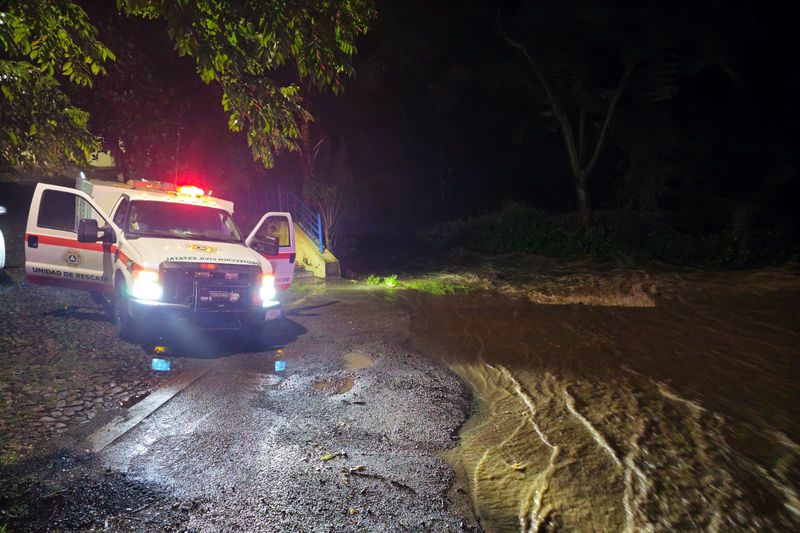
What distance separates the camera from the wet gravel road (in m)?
3.02

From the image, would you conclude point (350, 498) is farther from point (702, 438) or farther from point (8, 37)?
point (8, 37)

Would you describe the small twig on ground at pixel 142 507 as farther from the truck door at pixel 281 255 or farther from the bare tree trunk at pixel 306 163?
the bare tree trunk at pixel 306 163

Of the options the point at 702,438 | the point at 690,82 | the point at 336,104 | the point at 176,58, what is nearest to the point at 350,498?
the point at 702,438

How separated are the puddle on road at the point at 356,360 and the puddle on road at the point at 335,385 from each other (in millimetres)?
458

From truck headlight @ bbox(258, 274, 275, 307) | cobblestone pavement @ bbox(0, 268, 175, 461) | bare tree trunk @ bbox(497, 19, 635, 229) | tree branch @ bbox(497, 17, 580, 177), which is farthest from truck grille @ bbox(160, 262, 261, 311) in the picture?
A: bare tree trunk @ bbox(497, 19, 635, 229)

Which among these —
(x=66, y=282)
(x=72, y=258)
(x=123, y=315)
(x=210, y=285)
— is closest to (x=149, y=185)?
(x=72, y=258)

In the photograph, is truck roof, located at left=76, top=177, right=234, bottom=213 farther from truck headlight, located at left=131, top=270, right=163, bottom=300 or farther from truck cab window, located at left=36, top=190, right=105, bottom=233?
truck headlight, located at left=131, top=270, right=163, bottom=300

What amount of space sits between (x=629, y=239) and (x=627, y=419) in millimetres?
15027

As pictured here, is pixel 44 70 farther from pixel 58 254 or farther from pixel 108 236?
pixel 58 254

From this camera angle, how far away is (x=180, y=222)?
741cm

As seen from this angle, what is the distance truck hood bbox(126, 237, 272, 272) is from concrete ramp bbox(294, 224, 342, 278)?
22.9ft

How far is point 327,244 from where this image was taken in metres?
16.4

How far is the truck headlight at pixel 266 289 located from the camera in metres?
6.66

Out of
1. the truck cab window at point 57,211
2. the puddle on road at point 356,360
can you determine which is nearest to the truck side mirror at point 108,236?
the truck cab window at point 57,211
